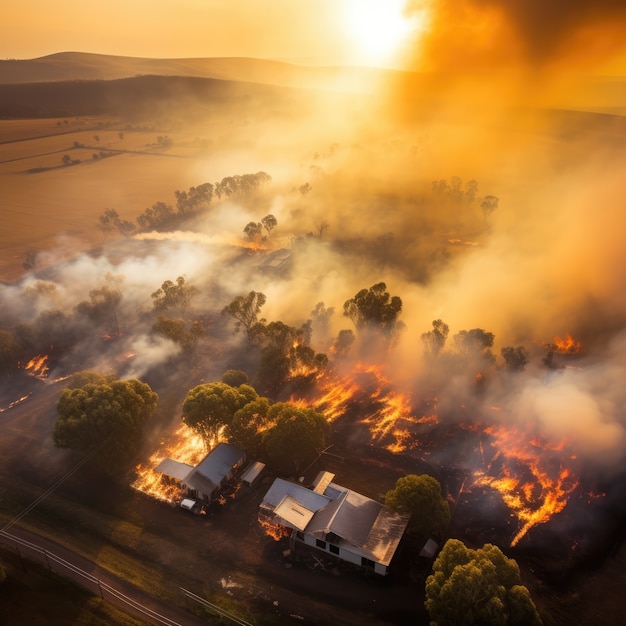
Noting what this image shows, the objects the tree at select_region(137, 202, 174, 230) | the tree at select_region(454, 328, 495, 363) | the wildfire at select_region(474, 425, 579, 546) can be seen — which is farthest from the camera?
the tree at select_region(137, 202, 174, 230)

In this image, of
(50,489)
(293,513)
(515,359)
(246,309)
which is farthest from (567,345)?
(50,489)

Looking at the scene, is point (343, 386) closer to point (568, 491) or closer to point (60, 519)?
point (568, 491)

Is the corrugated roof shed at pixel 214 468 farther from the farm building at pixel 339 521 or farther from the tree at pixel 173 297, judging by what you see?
the tree at pixel 173 297

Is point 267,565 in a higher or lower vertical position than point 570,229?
lower

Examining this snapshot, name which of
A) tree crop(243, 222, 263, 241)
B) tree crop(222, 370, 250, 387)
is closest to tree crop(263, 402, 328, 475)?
tree crop(222, 370, 250, 387)

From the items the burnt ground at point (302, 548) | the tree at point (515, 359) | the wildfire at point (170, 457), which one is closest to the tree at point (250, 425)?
the burnt ground at point (302, 548)

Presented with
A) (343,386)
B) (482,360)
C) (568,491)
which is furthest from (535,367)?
(343,386)

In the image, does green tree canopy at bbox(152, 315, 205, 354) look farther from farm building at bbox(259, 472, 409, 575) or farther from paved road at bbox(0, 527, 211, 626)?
paved road at bbox(0, 527, 211, 626)
